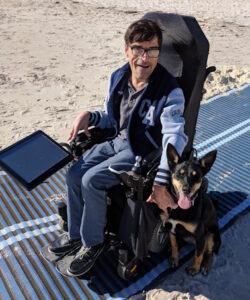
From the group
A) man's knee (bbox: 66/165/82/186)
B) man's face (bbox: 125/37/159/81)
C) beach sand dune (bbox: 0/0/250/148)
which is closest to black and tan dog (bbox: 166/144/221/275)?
man's face (bbox: 125/37/159/81)

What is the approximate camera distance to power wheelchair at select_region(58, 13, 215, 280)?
2.76 meters

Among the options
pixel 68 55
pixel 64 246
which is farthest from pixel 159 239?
pixel 68 55

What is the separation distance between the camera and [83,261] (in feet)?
9.84

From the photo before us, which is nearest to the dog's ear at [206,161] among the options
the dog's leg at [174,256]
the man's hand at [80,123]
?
the dog's leg at [174,256]

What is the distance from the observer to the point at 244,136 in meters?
5.76

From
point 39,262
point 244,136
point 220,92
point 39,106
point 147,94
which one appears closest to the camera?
point 147,94

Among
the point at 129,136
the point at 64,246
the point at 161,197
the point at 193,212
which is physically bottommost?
the point at 64,246

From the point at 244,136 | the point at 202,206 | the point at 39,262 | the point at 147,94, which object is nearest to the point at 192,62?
the point at 147,94

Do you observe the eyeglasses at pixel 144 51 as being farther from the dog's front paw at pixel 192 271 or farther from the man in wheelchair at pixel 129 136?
the dog's front paw at pixel 192 271

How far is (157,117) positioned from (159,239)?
1130mm

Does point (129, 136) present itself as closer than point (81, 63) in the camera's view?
Yes

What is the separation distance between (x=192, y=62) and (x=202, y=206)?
1.22 meters

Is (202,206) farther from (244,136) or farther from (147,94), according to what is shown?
(244,136)

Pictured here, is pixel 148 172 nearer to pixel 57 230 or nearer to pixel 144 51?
pixel 144 51
